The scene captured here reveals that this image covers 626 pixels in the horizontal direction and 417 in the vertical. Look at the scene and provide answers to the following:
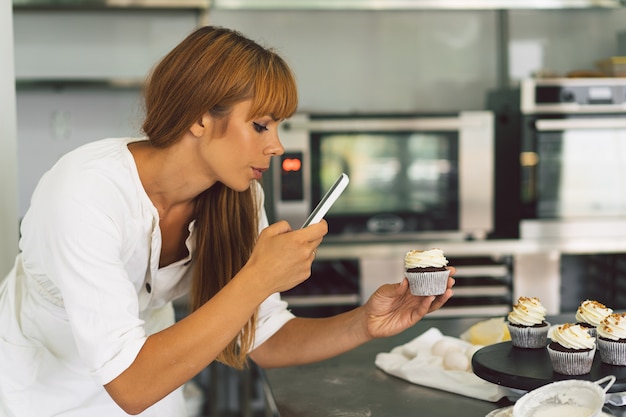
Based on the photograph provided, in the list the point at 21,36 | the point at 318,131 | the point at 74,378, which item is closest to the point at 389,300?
the point at 74,378

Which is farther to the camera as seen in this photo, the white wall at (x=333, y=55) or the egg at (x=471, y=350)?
the white wall at (x=333, y=55)

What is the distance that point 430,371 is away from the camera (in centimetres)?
171

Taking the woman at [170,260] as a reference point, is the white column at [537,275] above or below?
below

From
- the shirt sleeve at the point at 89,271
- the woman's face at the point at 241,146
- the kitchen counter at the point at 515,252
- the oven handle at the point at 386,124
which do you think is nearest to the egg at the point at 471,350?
the woman's face at the point at 241,146

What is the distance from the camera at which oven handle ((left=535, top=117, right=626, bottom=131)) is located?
158 inches

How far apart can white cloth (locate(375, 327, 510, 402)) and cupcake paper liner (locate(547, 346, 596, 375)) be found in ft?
0.45

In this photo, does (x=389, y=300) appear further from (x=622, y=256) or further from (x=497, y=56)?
(x=497, y=56)

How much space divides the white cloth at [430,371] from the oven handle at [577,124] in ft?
7.76

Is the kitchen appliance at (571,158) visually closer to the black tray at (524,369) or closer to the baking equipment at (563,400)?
the black tray at (524,369)

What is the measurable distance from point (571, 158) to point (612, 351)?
2.76m

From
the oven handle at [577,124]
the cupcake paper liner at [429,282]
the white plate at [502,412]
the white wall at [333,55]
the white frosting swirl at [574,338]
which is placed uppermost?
the white wall at [333,55]

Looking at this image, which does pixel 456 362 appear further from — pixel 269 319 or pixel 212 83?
pixel 212 83

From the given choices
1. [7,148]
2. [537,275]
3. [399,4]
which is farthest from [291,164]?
[7,148]

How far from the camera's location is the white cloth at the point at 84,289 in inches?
55.7
